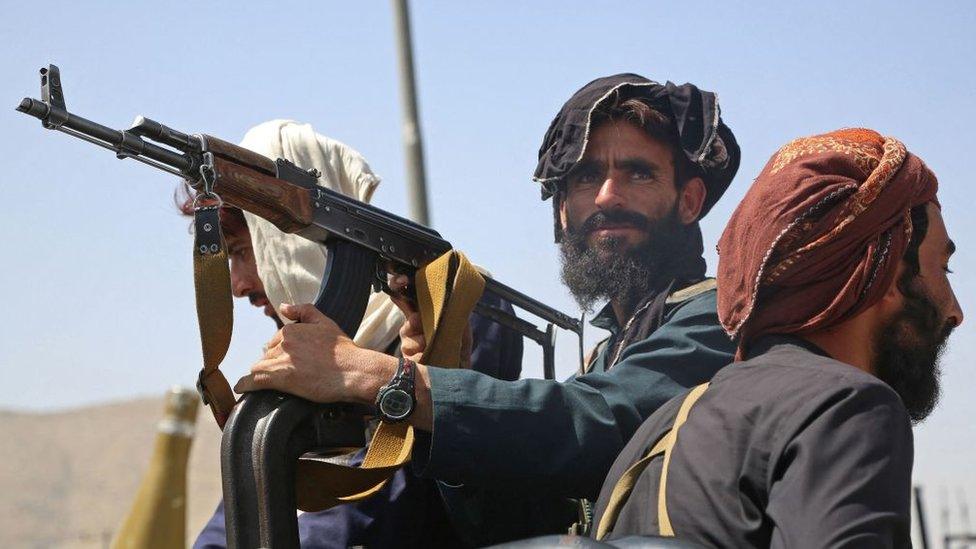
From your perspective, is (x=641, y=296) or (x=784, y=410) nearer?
(x=784, y=410)

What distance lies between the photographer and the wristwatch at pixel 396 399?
309 cm

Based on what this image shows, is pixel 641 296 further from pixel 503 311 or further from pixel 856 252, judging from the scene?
pixel 856 252

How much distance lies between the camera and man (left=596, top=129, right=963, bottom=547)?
206cm

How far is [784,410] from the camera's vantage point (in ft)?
7.09

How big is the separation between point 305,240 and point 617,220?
0.94m

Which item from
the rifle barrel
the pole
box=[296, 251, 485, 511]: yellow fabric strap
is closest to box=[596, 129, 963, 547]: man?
box=[296, 251, 485, 511]: yellow fabric strap

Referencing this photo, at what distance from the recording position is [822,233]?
241 centimetres

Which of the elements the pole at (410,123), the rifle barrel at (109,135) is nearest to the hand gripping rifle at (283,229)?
the rifle barrel at (109,135)

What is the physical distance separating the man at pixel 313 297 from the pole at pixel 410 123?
2.53 m

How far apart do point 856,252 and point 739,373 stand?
30cm

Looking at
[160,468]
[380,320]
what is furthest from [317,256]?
[160,468]

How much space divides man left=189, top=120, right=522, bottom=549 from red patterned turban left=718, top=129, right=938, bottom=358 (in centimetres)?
124

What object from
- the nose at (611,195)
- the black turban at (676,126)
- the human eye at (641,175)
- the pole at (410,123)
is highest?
the pole at (410,123)

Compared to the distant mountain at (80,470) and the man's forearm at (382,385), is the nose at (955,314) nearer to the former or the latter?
the man's forearm at (382,385)
